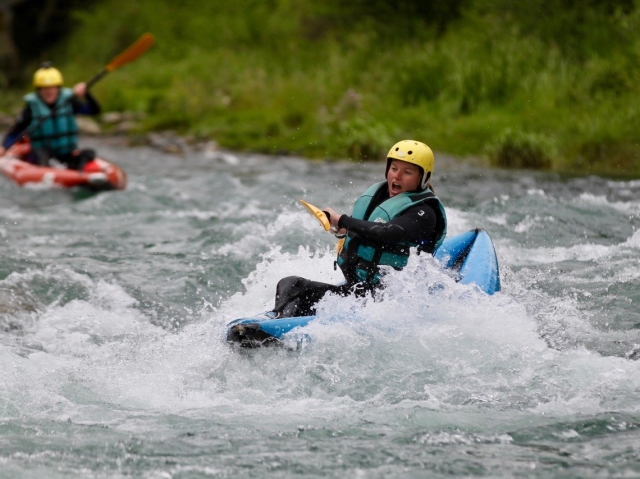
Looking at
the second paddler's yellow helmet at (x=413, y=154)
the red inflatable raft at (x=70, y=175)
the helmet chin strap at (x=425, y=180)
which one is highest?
the second paddler's yellow helmet at (x=413, y=154)

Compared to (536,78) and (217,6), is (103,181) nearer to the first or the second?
(536,78)

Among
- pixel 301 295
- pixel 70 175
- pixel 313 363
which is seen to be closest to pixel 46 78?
pixel 70 175

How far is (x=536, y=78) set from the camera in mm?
13547

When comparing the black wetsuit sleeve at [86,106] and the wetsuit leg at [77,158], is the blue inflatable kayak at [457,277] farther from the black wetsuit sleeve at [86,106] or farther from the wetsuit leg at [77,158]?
the black wetsuit sleeve at [86,106]

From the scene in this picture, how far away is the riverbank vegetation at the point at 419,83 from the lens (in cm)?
1234

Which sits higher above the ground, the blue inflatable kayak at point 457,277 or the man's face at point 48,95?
the man's face at point 48,95

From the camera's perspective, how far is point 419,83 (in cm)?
1477

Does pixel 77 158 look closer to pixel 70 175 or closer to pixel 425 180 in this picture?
pixel 70 175

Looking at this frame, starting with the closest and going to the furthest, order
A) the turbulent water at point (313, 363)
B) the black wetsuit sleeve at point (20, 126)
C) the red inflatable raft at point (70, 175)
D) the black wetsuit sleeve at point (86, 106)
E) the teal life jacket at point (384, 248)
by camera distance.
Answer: the turbulent water at point (313, 363) → the teal life jacket at point (384, 248) → the red inflatable raft at point (70, 175) → the black wetsuit sleeve at point (20, 126) → the black wetsuit sleeve at point (86, 106)

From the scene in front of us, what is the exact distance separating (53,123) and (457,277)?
708 centimetres

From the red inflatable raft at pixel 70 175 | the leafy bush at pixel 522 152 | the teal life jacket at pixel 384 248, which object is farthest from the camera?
the leafy bush at pixel 522 152

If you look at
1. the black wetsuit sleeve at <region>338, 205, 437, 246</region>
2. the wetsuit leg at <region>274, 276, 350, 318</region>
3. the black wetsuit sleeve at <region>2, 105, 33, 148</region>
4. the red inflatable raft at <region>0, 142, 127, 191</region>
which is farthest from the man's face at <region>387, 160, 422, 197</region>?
the black wetsuit sleeve at <region>2, 105, 33, 148</region>

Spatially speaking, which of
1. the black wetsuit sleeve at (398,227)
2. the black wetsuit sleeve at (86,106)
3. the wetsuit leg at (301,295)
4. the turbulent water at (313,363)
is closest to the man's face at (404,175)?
the black wetsuit sleeve at (398,227)

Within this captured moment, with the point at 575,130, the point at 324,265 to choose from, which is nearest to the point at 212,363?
the point at 324,265
